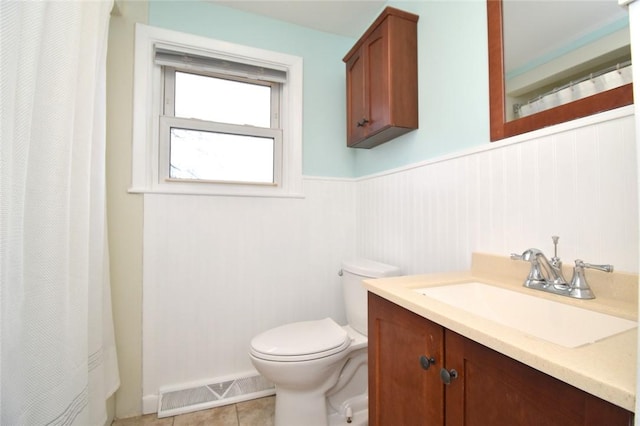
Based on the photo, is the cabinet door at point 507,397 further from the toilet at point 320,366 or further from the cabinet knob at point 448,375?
the toilet at point 320,366

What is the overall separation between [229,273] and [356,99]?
1.34m

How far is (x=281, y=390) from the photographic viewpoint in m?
1.26

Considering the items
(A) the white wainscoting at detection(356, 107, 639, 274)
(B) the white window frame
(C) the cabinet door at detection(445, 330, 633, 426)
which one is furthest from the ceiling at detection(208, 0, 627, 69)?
(B) the white window frame

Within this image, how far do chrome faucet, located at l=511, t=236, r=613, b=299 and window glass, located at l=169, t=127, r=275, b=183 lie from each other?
1.50 meters

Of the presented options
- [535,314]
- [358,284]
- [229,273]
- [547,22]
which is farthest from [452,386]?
[229,273]

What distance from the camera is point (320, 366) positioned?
3.90 feet

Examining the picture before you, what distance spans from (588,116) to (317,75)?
1561mm

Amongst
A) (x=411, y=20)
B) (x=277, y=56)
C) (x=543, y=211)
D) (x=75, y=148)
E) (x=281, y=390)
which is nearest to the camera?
(x=543, y=211)

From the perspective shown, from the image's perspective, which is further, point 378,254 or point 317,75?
point 317,75

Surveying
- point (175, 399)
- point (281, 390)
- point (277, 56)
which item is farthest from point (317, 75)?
point (175, 399)

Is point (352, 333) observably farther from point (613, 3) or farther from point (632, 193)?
point (613, 3)

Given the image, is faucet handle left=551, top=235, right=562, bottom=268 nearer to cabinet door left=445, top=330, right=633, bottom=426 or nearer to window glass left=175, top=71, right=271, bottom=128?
cabinet door left=445, top=330, right=633, bottom=426

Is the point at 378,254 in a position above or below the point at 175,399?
above

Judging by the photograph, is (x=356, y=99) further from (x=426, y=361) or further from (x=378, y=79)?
(x=426, y=361)
